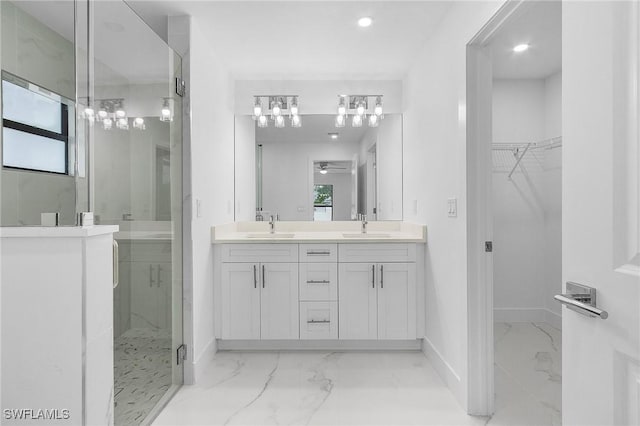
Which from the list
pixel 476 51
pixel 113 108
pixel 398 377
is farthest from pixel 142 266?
pixel 476 51

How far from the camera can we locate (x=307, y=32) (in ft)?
8.07

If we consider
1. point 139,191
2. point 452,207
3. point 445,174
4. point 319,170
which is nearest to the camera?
point 139,191

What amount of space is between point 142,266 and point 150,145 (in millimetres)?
658

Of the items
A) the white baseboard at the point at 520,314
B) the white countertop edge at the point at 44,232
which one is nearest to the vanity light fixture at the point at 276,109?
the white countertop edge at the point at 44,232

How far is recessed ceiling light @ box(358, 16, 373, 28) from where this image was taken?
2.29 m

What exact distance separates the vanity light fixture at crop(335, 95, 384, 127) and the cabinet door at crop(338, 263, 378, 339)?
140cm

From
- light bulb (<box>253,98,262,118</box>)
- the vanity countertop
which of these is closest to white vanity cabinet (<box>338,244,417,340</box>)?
the vanity countertop

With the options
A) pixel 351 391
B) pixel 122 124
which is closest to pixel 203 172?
pixel 122 124

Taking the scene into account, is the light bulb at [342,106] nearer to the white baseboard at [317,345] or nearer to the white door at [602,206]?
the white baseboard at [317,345]

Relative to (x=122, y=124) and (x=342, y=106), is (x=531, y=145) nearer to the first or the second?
(x=342, y=106)

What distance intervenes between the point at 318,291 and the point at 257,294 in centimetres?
Result: 48

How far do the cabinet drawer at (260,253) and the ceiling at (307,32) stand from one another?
59.6 inches

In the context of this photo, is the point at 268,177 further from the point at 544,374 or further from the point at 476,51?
the point at 544,374

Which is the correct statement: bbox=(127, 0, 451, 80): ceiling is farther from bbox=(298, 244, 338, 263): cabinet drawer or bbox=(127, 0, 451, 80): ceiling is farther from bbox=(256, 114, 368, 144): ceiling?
bbox=(298, 244, 338, 263): cabinet drawer
